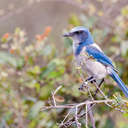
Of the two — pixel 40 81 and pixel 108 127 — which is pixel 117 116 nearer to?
pixel 108 127

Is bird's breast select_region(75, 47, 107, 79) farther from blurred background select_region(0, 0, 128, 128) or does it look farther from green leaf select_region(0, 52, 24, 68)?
green leaf select_region(0, 52, 24, 68)

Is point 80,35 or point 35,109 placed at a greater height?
point 80,35

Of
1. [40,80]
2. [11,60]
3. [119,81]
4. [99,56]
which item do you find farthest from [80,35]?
[11,60]

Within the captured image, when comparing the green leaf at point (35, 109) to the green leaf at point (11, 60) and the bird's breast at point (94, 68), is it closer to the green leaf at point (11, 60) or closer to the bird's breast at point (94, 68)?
the green leaf at point (11, 60)

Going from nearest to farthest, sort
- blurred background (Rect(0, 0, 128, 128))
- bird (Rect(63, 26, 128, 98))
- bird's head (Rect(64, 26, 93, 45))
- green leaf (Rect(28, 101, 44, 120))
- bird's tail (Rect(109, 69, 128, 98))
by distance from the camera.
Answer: bird's tail (Rect(109, 69, 128, 98)) → bird (Rect(63, 26, 128, 98)) → bird's head (Rect(64, 26, 93, 45)) → green leaf (Rect(28, 101, 44, 120)) → blurred background (Rect(0, 0, 128, 128))

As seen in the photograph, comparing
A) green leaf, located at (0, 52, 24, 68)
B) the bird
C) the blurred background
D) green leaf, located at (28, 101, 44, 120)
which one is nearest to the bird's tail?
the bird

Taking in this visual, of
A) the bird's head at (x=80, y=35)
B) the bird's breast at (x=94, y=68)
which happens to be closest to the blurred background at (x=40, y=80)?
the bird's breast at (x=94, y=68)

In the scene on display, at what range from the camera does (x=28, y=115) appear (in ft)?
9.47

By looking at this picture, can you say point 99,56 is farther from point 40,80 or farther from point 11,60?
point 11,60

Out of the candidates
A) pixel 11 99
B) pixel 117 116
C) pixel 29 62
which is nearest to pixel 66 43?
pixel 29 62

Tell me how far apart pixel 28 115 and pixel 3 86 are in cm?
34

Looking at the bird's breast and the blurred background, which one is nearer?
the bird's breast

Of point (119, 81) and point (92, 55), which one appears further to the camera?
point (92, 55)

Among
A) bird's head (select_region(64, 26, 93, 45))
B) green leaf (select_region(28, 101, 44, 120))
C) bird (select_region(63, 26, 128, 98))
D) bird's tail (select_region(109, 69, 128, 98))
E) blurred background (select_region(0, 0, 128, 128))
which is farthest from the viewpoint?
blurred background (select_region(0, 0, 128, 128))
